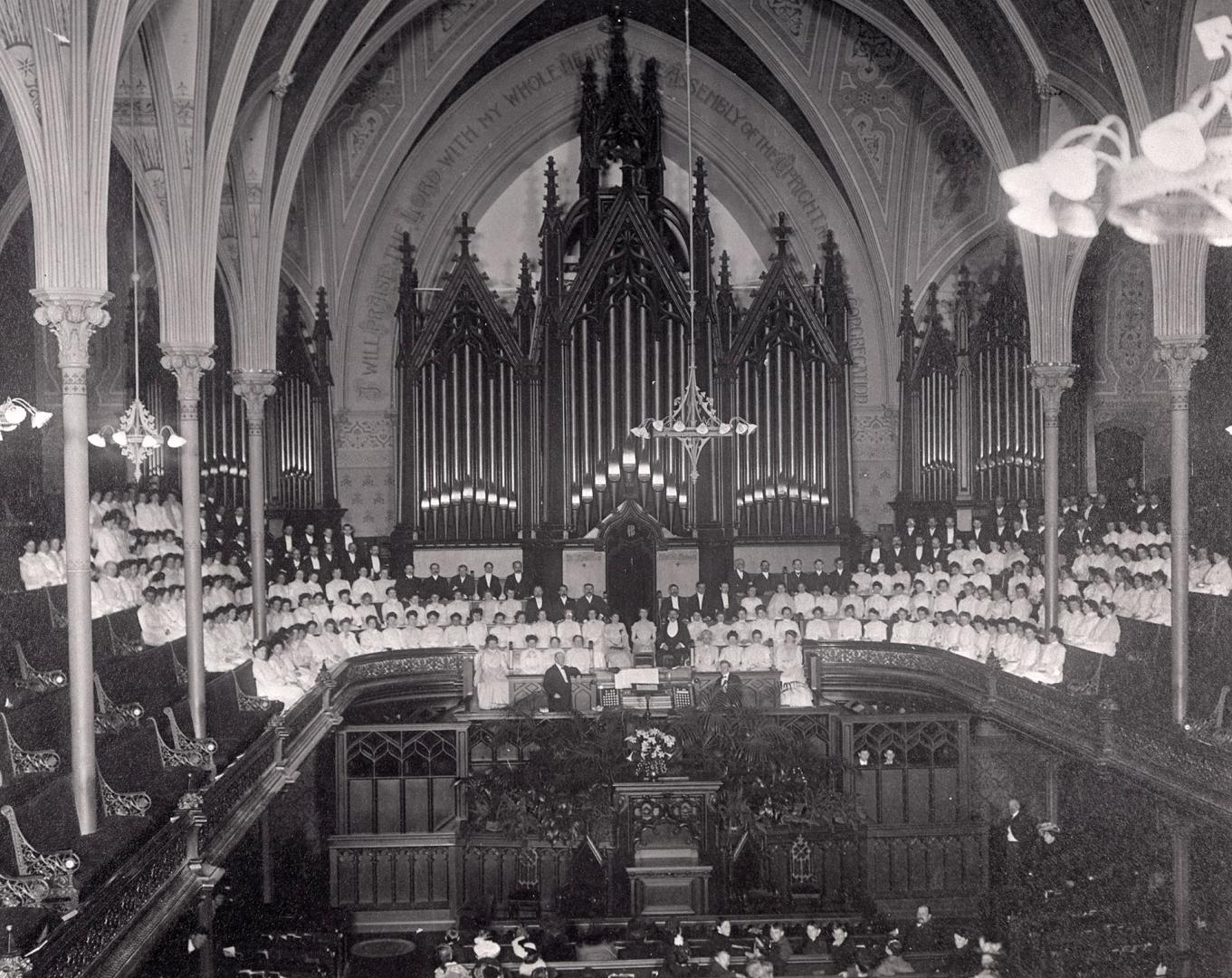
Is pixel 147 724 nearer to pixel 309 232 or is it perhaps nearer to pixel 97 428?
pixel 97 428

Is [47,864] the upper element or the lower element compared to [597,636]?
lower

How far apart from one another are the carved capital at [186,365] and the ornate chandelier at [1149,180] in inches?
451

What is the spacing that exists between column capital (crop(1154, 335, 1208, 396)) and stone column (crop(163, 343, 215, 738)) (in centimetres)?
1078

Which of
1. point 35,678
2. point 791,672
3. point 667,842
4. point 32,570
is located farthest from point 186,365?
point 791,672

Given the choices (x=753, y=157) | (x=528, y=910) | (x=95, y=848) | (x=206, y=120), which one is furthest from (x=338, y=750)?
(x=753, y=157)

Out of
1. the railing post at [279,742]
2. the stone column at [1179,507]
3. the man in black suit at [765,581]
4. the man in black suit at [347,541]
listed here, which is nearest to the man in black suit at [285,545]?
the man in black suit at [347,541]

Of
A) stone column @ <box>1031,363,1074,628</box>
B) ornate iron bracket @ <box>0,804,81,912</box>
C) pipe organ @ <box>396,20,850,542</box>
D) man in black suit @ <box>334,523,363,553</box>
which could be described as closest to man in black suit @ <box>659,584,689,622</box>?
pipe organ @ <box>396,20,850,542</box>

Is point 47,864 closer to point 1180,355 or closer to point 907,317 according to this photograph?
point 1180,355

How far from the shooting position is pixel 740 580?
2166 cm

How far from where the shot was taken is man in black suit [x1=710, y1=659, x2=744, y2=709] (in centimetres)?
1527

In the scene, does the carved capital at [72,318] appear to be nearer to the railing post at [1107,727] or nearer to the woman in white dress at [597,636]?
the woman in white dress at [597,636]

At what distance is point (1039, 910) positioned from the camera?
10.0 m

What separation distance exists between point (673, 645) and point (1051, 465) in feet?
20.3

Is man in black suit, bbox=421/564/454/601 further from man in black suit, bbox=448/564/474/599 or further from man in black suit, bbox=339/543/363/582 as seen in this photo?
man in black suit, bbox=339/543/363/582
